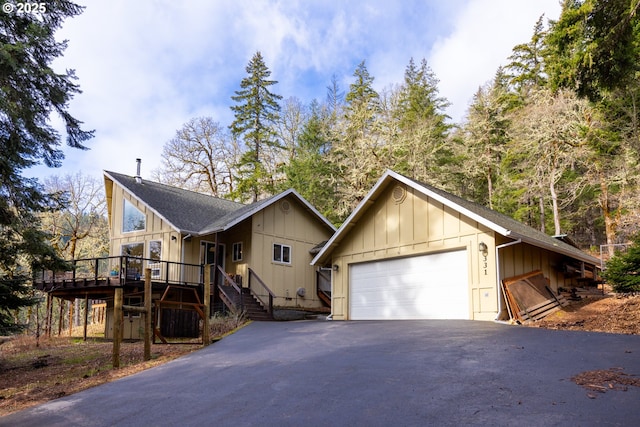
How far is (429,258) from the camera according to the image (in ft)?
49.4

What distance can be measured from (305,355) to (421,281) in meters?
6.89

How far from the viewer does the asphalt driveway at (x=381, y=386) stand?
520 centimetres

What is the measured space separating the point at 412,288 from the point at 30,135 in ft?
39.0

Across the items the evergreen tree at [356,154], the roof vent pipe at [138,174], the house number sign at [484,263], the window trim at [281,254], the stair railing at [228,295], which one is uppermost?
the evergreen tree at [356,154]

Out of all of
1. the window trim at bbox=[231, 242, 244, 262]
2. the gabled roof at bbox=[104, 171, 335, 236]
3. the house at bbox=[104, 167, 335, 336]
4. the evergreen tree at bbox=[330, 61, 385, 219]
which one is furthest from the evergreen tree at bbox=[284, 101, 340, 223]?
the window trim at bbox=[231, 242, 244, 262]

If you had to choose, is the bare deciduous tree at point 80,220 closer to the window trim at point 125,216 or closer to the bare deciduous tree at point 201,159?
the bare deciduous tree at point 201,159

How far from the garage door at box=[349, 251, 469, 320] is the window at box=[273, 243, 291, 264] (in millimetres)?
5270

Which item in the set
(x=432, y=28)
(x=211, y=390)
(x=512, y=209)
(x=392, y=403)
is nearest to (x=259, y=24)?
(x=432, y=28)

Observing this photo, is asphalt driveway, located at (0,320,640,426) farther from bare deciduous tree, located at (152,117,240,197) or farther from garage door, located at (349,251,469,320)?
bare deciduous tree, located at (152,117,240,197)

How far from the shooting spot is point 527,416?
4902mm

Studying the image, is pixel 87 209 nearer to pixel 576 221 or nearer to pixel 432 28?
pixel 432 28

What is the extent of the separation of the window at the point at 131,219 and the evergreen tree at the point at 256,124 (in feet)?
41.0

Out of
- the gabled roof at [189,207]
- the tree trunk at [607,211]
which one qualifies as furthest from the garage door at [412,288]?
the tree trunk at [607,211]

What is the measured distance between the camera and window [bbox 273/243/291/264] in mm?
21922
